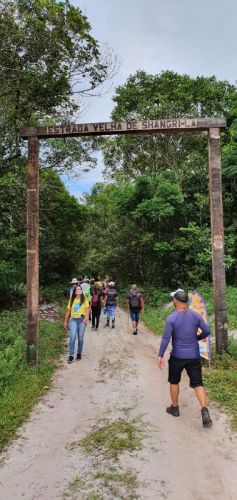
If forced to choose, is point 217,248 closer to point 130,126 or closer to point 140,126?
point 140,126

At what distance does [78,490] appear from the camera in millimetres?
3709

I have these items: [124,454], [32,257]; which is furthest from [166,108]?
[124,454]

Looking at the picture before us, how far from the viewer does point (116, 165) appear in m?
23.7

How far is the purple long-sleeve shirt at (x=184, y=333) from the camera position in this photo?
5.21m

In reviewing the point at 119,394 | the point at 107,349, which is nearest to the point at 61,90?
the point at 107,349

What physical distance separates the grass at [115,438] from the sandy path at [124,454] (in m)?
0.10

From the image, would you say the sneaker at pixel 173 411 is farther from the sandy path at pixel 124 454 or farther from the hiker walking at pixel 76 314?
the hiker walking at pixel 76 314

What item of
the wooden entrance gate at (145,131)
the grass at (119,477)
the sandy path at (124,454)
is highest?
the wooden entrance gate at (145,131)

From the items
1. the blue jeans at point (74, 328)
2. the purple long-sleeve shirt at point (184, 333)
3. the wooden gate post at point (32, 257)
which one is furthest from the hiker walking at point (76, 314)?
the purple long-sleeve shirt at point (184, 333)

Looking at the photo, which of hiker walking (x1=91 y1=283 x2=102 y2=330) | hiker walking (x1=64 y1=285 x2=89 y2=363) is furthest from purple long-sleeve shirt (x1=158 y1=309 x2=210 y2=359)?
hiker walking (x1=91 y1=283 x2=102 y2=330)

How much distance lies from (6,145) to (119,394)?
7.50 meters

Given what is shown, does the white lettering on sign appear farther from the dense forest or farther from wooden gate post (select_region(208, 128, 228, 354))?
the dense forest

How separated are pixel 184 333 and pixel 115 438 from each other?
1645 millimetres

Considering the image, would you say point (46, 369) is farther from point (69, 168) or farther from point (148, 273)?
point (148, 273)
